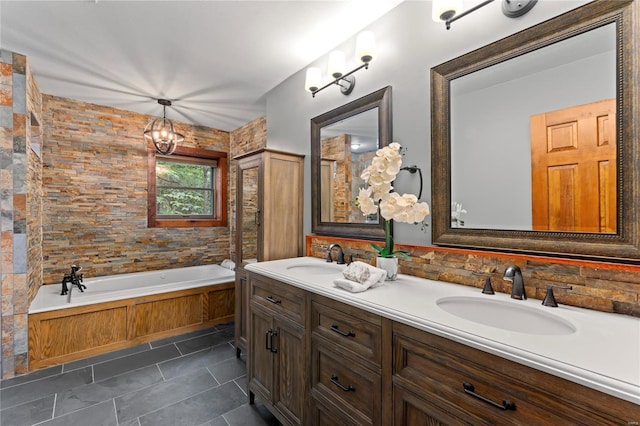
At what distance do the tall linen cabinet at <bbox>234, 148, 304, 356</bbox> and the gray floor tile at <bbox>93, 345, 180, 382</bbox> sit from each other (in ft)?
2.29

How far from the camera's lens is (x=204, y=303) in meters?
3.27

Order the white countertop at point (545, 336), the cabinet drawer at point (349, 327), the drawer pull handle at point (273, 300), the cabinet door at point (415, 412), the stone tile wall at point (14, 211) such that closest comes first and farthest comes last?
the white countertop at point (545, 336) → the cabinet door at point (415, 412) → the cabinet drawer at point (349, 327) → the drawer pull handle at point (273, 300) → the stone tile wall at point (14, 211)

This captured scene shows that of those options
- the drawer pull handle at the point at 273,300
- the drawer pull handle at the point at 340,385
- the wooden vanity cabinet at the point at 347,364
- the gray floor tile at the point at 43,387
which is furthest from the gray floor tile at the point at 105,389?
the drawer pull handle at the point at 340,385

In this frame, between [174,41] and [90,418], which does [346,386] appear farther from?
[174,41]

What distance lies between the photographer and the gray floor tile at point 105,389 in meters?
2.00

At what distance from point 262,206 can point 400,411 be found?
1.72m

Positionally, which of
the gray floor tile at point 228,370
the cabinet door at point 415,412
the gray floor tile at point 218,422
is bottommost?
the gray floor tile at point 228,370

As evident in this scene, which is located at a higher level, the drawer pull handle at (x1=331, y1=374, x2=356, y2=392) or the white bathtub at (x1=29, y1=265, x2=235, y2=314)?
the drawer pull handle at (x1=331, y1=374, x2=356, y2=392)

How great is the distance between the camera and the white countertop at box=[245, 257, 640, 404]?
0.65 metres

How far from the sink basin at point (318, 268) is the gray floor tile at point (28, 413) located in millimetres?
1874

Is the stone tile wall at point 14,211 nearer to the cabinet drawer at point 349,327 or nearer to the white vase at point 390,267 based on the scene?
the cabinet drawer at point 349,327

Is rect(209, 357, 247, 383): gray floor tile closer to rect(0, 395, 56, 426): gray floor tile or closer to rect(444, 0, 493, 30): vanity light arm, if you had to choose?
rect(0, 395, 56, 426): gray floor tile

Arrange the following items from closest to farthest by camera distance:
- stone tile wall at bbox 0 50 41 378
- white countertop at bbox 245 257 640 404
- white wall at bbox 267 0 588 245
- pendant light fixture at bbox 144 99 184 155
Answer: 1. white countertop at bbox 245 257 640 404
2. white wall at bbox 267 0 588 245
3. stone tile wall at bbox 0 50 41 378
4. pendant light fixture at bbox 144 99 184 155

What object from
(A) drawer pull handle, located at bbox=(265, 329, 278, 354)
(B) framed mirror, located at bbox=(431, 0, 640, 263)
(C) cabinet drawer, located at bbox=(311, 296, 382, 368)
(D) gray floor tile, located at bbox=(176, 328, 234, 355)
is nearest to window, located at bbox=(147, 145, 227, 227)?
(D) gray floor tile, located at bbox=(176, 328, 234, 355)
